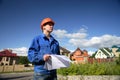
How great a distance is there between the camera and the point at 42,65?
133 inches

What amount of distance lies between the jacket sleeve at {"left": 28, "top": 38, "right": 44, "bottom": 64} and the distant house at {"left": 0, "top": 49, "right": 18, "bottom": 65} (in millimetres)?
55263

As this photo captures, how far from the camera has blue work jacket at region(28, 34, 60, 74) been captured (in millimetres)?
3352

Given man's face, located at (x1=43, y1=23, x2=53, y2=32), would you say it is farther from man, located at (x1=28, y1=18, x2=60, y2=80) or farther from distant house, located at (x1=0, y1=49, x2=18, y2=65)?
distant house, located at (x1=0, y1=49, x2=18, y2=65)

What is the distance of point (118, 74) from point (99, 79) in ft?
4.93

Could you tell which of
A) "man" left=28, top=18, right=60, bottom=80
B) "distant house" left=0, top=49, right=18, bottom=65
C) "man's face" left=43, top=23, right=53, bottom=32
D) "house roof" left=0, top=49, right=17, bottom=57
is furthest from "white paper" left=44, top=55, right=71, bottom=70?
"house roof" left=0, top=49, right=17, bottom=57

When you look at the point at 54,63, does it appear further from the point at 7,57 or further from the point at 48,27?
the point at 7,57

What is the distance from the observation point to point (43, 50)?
346 cm

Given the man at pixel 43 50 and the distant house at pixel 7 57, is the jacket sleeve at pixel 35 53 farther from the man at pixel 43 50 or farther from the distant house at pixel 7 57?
the distant house at pixel 7 57

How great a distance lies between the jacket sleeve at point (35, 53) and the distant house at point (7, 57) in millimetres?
55263

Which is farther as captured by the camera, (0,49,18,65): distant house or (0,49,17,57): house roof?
(0,49,17,57): house roof

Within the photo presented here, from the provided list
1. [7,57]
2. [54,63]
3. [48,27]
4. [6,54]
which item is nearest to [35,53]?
[54,63]

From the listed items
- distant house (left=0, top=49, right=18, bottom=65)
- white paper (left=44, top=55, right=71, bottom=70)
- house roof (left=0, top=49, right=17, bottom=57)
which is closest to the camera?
white paper (left=44, top=55, right=71, bottom=70)

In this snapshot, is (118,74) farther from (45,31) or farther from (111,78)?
(45,31)

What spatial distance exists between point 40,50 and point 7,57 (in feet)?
197
